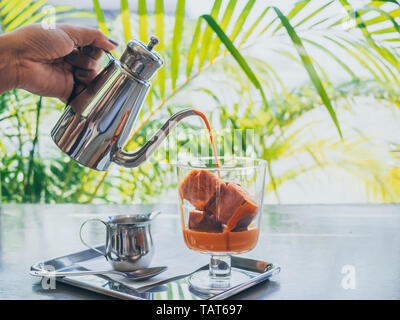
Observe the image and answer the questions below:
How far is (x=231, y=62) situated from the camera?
7.69ft

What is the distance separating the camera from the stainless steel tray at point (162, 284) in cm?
61

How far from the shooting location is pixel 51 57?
0.80 metres

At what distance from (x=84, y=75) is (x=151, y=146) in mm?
187

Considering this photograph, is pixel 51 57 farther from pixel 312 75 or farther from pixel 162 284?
pixel 312 75

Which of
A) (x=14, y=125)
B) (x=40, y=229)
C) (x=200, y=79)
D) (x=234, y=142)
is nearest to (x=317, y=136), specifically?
(x=234, y=142)

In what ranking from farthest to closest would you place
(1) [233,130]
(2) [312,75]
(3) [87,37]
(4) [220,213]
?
(1) [233,130]
(2) [312,75]
(3) [87,37]
(4) [220,213]

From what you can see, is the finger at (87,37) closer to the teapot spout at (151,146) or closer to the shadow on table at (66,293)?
the teapot spout at (151,146)

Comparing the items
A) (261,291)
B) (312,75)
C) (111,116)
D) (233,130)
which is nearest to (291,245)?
(261,291)

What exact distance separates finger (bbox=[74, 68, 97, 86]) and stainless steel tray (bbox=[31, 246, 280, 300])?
284mm

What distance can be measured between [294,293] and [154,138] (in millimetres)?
284

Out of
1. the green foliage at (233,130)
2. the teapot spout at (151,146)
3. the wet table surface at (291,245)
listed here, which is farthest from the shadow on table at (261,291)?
the green foliage at (233,130)

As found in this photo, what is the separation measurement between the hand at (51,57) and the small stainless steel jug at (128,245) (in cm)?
24

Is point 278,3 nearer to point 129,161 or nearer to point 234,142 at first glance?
point 234,142
